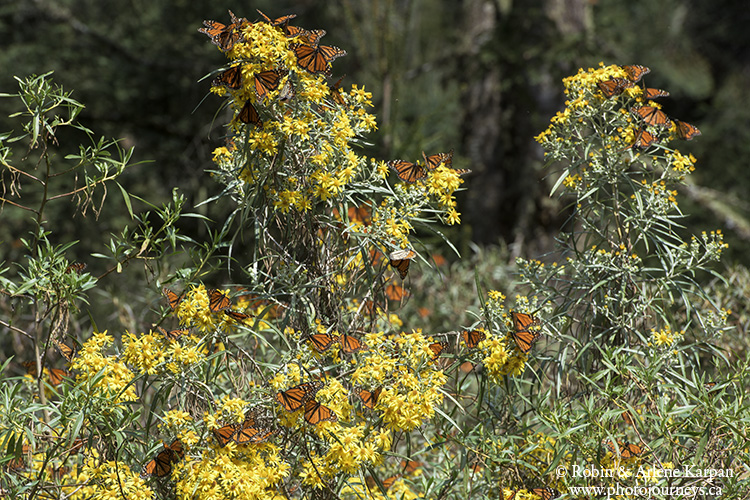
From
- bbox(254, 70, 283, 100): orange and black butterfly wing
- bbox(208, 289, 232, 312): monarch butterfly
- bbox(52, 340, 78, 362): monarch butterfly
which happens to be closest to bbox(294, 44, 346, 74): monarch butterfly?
bbox(254, 70, 283, 100): orange and black butterfly wing

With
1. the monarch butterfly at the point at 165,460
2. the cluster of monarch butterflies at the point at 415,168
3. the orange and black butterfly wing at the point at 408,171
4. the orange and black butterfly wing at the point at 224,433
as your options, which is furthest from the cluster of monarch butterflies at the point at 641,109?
the monarch butterfly at the point at 165,460

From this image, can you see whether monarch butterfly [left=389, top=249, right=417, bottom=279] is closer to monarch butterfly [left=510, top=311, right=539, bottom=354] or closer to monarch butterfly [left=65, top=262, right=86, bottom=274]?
monarch butterfly [left=510, top=311, right=539, bottom=354]

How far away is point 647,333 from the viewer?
206 centimetres

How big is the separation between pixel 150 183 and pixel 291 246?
20.6 ft

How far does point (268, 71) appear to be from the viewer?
64.1 inches

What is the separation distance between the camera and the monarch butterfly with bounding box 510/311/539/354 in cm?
166

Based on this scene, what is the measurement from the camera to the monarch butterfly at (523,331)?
166cm

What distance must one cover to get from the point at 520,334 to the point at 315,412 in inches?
21.9

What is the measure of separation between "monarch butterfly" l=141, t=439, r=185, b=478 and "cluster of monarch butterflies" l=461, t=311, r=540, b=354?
0.77 meters

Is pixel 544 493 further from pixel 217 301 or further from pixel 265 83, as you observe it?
pixel 265 83

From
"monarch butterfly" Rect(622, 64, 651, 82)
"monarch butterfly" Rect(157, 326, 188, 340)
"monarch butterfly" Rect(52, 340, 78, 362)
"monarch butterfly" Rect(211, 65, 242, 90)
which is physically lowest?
"monarch butterfly" Rect(52, 340, 78, 362)

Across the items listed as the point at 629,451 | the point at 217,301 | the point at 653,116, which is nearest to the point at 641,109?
the point at 653,116

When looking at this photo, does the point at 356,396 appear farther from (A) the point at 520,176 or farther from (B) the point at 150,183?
(B) the point at 150,183

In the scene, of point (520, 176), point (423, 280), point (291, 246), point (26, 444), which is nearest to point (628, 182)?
point (291, 246)
